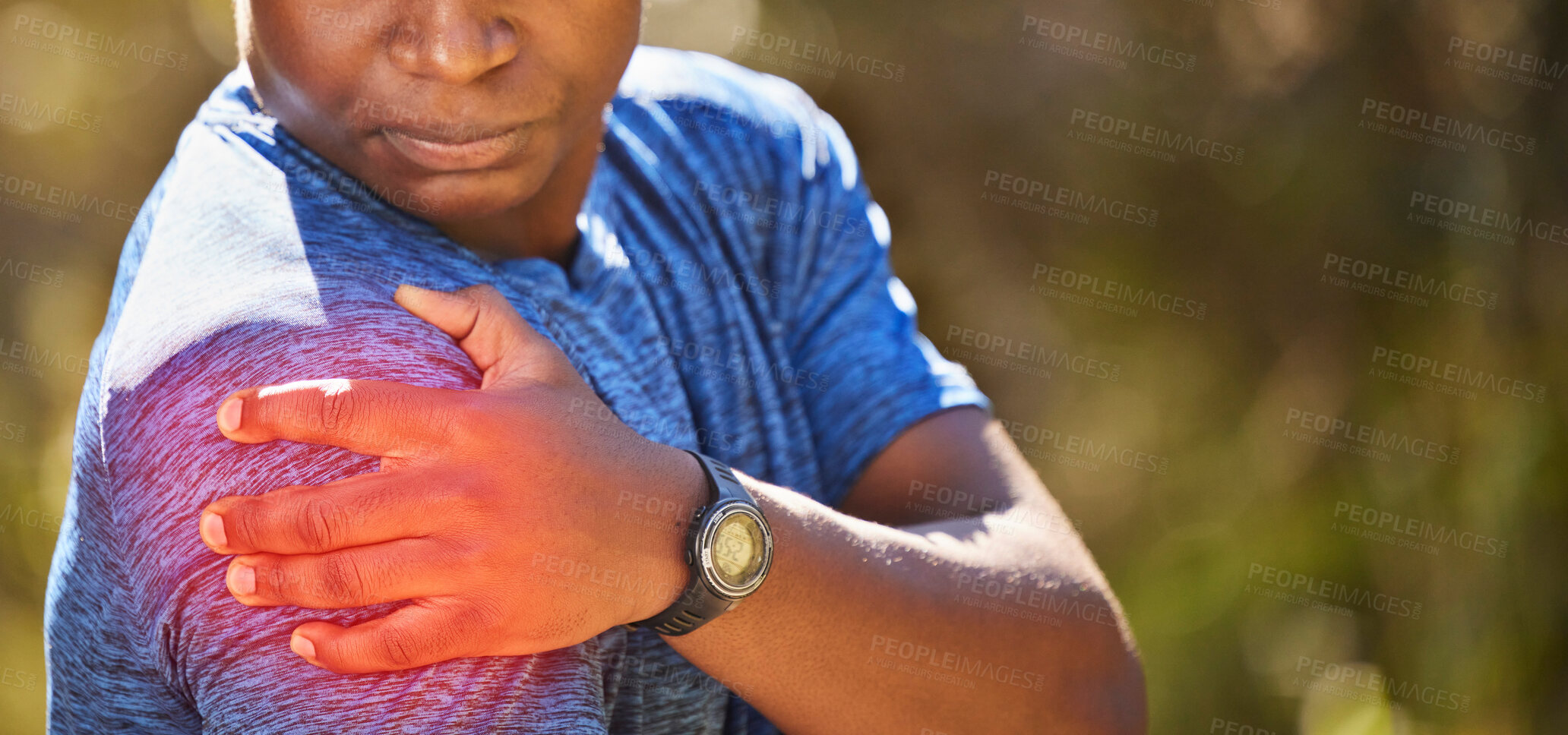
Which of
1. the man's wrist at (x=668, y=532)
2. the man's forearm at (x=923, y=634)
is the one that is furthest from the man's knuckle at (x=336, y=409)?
the man's forearm at (x=923, y=634)

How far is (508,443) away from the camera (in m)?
0.85

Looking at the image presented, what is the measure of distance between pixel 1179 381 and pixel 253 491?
3.10 metres

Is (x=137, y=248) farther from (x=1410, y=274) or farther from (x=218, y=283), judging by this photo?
(x=1410, y=274)

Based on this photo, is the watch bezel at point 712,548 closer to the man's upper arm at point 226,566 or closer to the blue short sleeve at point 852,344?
the man's upper arm at point 226,566

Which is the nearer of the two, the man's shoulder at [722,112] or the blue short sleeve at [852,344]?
the blue short sleeve at [852,344]

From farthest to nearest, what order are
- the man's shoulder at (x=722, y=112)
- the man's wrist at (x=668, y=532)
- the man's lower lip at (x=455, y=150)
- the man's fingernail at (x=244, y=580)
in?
the man's shoulder at (x=722, y=112)
the man's lower lip at (x=455, y=150)
the man's wrist at (x=668, y=532)
the man's fingernail at (x=244, y=580)

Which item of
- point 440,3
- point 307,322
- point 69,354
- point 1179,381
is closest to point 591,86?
Answer: point 440,3

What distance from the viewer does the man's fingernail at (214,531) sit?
796 mm

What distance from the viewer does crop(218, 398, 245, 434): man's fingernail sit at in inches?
31.9

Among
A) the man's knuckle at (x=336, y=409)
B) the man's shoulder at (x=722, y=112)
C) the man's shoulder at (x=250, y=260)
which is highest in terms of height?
the man's shoulder at (x=722, y=112)

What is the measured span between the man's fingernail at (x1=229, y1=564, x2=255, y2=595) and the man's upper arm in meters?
0.03

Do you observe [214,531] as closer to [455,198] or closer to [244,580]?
[244,580]

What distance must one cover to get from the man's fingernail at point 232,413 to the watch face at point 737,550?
0.41 metres

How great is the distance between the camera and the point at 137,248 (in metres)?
1.08
